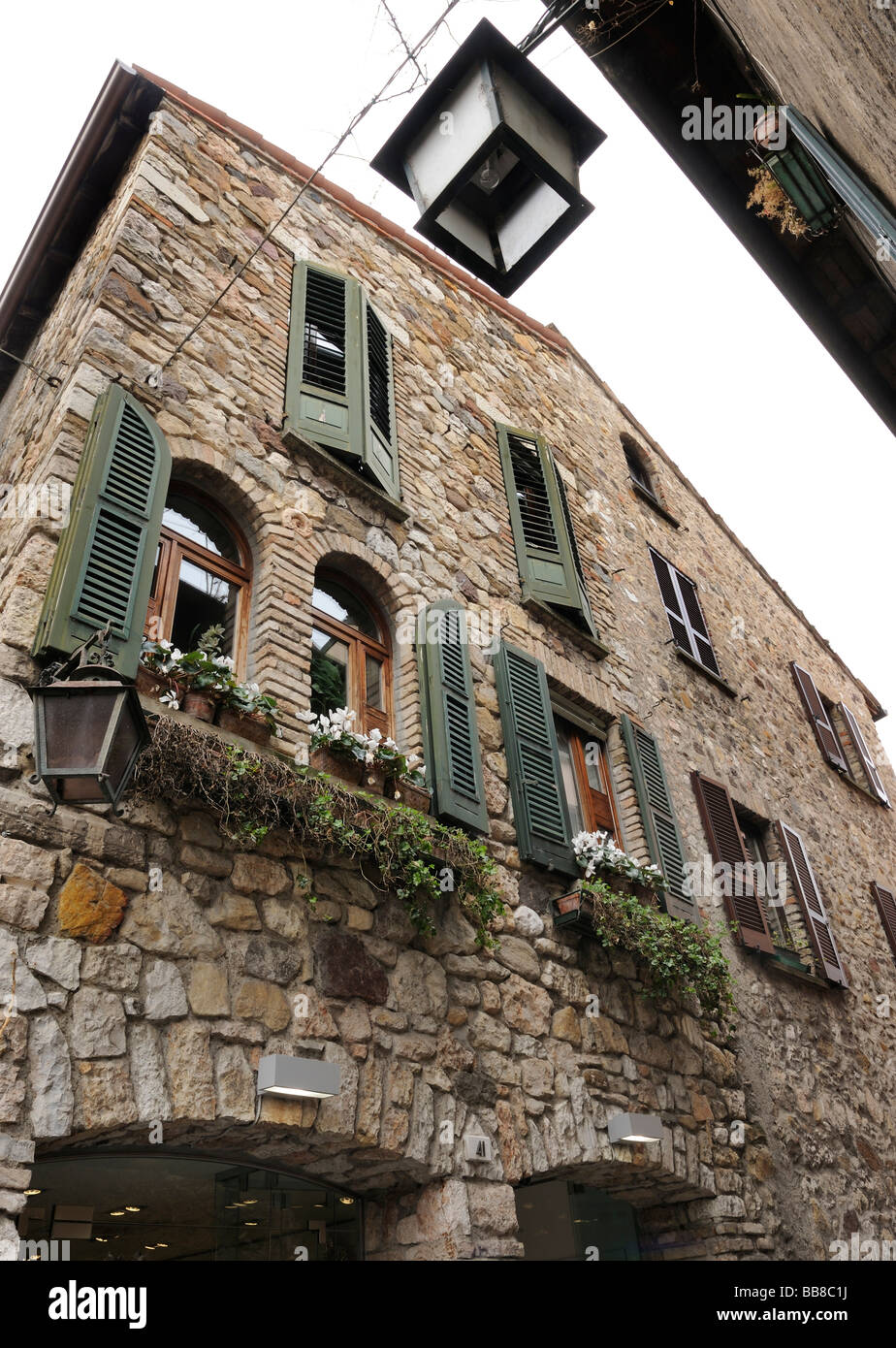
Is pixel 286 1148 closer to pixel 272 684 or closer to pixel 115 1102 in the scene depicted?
pixel 115 1102

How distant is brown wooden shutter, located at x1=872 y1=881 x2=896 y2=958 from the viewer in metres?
9.99

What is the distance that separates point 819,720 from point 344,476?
8.35 metres

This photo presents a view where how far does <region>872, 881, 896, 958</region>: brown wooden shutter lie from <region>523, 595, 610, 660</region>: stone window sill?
16.6 feet

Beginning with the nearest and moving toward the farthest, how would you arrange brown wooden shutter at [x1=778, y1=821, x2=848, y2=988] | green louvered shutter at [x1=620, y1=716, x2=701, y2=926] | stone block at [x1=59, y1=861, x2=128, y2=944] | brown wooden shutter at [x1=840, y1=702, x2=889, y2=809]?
stone block at [x1=59, y1=861, x2=128, y2=944] → green louvered shutter at [x1=620, y1=716, x2=701, y2=926] → brown wooden shutter at [x1=778, y1=821, x2=848, y2=988] → brown wooden shutter at [x1=840, y1=702, x2=889, y2=809]

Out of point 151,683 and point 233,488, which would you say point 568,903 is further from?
point 233,488

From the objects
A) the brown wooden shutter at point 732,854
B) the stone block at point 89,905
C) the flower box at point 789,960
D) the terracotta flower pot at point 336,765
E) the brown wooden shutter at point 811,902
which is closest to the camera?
the stone block at point 89,905

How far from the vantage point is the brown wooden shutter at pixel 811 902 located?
26.8 ft

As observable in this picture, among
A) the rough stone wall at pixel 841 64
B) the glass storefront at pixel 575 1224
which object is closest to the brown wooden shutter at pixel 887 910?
the glass storefront at pixel 575 1224

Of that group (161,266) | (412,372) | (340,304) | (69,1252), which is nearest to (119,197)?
(161,266)

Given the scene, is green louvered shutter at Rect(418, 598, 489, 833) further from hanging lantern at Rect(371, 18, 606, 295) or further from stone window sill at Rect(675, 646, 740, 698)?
stone window sill at Rect(675, 646, 740, 698)

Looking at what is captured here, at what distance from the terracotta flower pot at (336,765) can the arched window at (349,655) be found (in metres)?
0.51

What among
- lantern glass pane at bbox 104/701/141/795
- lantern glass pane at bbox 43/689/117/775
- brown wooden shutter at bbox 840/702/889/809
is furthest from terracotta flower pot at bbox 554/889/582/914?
brown wooden shutter at bbox 840/702/889/809

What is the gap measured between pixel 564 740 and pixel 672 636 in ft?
9.47

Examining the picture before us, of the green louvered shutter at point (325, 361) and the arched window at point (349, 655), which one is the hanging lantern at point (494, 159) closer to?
the arched window at point (349, 655)
